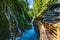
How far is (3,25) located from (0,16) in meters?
0.60

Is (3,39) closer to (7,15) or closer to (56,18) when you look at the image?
(7,15)

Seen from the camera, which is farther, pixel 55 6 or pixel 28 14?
pixel 28 14

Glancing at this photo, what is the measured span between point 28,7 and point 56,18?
1728 centimetres

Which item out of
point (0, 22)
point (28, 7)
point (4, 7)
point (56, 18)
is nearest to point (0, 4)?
point (4, 7)

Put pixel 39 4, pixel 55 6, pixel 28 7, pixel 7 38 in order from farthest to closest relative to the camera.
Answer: pixel 28 7, pixel 39 4, pixel 7 38, pixel 55 6

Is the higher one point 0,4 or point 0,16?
point 0,4

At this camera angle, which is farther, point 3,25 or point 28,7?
point 28,7

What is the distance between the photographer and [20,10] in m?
19.8

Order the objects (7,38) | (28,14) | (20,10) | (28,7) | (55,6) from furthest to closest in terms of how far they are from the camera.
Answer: (28,7) < (28,14) < (20,10) < (7,38) < (55,6)

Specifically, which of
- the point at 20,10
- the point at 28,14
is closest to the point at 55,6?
the point at 20,10

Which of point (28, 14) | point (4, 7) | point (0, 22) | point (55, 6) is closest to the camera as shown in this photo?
point (55, 6)

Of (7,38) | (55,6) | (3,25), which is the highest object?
(55,6)

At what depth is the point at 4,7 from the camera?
39.2ft

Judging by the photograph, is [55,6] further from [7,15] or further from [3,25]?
[7,15]
